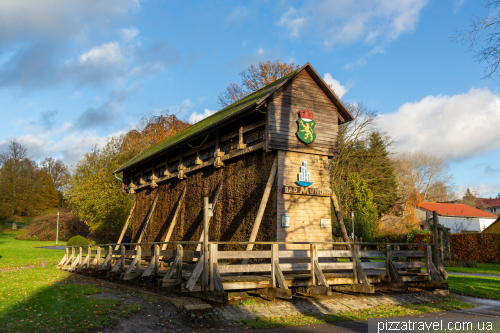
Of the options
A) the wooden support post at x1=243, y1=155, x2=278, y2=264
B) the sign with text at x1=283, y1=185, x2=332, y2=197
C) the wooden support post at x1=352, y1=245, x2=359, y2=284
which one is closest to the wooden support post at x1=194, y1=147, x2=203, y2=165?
the wooden support post at x1=243, y1=155, x2=278, y2=264

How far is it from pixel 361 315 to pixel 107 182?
33.2 m

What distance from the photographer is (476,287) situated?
14.9 m

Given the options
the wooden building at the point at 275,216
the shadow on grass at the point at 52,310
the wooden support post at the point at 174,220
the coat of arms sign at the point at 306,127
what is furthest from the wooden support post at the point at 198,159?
the shadow on grass at the point at 52,310

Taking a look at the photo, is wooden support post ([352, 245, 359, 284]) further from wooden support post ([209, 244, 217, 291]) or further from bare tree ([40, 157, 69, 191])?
bare tree ([40, 157, 69, 191])

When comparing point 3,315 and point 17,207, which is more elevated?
point 17,207

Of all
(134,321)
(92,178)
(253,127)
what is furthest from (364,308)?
(92,178)

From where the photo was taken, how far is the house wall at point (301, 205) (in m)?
14.3

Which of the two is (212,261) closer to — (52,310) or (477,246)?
(52,310)

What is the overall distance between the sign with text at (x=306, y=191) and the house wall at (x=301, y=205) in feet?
0.58

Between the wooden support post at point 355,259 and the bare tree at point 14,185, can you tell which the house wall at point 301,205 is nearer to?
the wooden support post at point 355,259

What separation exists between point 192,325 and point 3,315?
433 centimetres

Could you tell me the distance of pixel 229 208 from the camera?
53.6ft

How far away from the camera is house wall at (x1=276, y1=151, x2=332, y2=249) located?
563 inches

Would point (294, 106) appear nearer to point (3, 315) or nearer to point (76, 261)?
point (3, 315)
